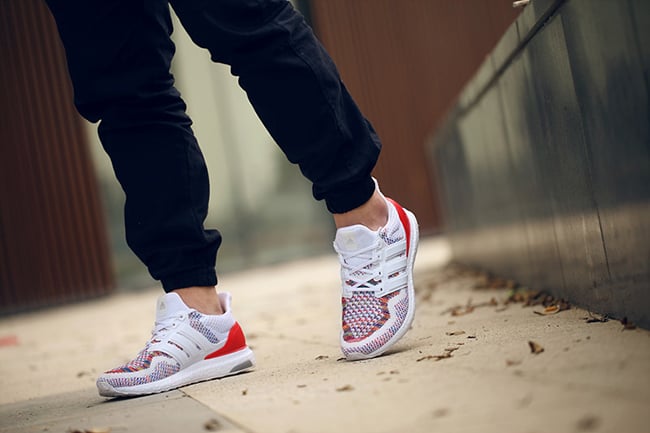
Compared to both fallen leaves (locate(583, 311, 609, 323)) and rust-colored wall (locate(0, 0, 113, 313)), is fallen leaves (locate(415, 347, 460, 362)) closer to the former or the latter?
fallen leaves (locate(583, 311, 609, 323))

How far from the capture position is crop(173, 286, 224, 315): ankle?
4.95 ft

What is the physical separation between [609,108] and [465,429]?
2.05ft

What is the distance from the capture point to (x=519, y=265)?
2363 mm

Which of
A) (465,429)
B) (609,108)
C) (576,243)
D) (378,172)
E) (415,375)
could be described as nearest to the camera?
(465,429)

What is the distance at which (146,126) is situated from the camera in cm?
149

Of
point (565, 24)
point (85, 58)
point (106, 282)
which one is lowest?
point (106, 282)

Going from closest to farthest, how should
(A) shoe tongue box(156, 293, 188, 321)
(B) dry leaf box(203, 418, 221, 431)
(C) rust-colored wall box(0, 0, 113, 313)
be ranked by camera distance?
(B) dry leaf box(203, 418, 221, 431) < (A) shoe tongue box(156, 293, 188, 321) < (C) rust-colored wall box(0, 0, 113, 313)

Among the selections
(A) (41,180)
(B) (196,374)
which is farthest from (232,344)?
(A) (41,180)

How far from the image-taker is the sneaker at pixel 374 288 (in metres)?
1.39

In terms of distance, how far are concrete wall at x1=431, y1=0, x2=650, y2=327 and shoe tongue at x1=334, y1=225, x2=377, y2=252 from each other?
14.6 inches

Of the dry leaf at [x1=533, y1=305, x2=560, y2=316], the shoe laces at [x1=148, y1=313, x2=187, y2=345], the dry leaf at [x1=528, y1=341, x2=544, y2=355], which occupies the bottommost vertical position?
the dry leaf at [x1=533, y1=305, x2=560, y2=316]

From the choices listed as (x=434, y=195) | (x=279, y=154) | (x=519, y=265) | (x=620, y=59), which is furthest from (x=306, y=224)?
(x=620, y=59)

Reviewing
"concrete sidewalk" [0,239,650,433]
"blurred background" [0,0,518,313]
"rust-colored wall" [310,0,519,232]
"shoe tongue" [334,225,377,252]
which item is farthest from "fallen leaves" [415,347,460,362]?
"rust-colored wall" [310,0,519,232]

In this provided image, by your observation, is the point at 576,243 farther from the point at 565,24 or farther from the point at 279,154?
the point at 279,154
